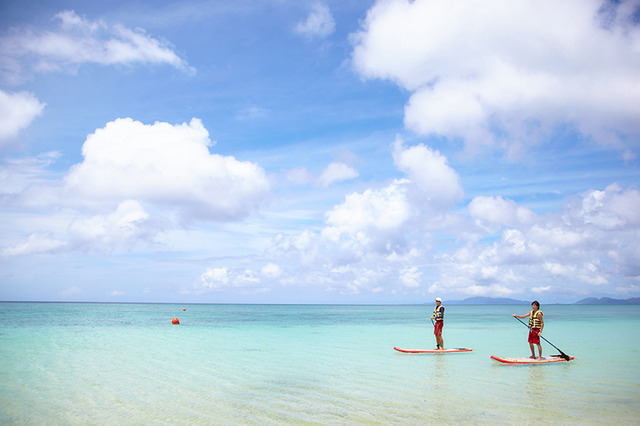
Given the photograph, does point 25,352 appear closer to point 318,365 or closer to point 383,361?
point 318,365

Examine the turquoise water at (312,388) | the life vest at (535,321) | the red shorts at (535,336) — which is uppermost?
the life vest at (535,321)

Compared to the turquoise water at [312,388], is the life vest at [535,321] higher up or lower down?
higher up

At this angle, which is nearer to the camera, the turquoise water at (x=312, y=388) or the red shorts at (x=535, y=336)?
the turquoise water at (x=312, y=388)

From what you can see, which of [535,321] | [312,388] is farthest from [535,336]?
[312,388]

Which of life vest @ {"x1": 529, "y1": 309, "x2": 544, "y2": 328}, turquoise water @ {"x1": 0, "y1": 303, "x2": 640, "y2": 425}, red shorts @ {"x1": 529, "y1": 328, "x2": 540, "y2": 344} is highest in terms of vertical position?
life vest @ {"x1": 529, "y1": 309, "x2": 544, "y2": 328}

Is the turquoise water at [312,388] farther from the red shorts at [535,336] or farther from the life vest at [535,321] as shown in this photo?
the life vest at [535,321]

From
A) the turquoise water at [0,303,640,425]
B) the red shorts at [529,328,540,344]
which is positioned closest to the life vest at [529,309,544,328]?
the red shorts at [529,328,540,344]

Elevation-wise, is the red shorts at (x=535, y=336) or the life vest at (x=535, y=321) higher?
the life vest at (x=535, y=321)

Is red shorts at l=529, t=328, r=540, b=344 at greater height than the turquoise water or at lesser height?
greater

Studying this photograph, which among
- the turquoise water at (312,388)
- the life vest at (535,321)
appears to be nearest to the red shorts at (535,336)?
the life vest at (535,321)

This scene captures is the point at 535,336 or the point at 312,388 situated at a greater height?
the point at 535,336

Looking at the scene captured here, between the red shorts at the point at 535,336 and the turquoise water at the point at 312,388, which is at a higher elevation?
the red shorts at the point at 535,336

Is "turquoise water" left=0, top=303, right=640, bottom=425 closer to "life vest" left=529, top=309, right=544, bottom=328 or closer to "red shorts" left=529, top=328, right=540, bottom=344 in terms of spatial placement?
"red shorts" left=529, top=328, right=540, bottom=344

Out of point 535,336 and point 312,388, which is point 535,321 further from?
point 312,388
